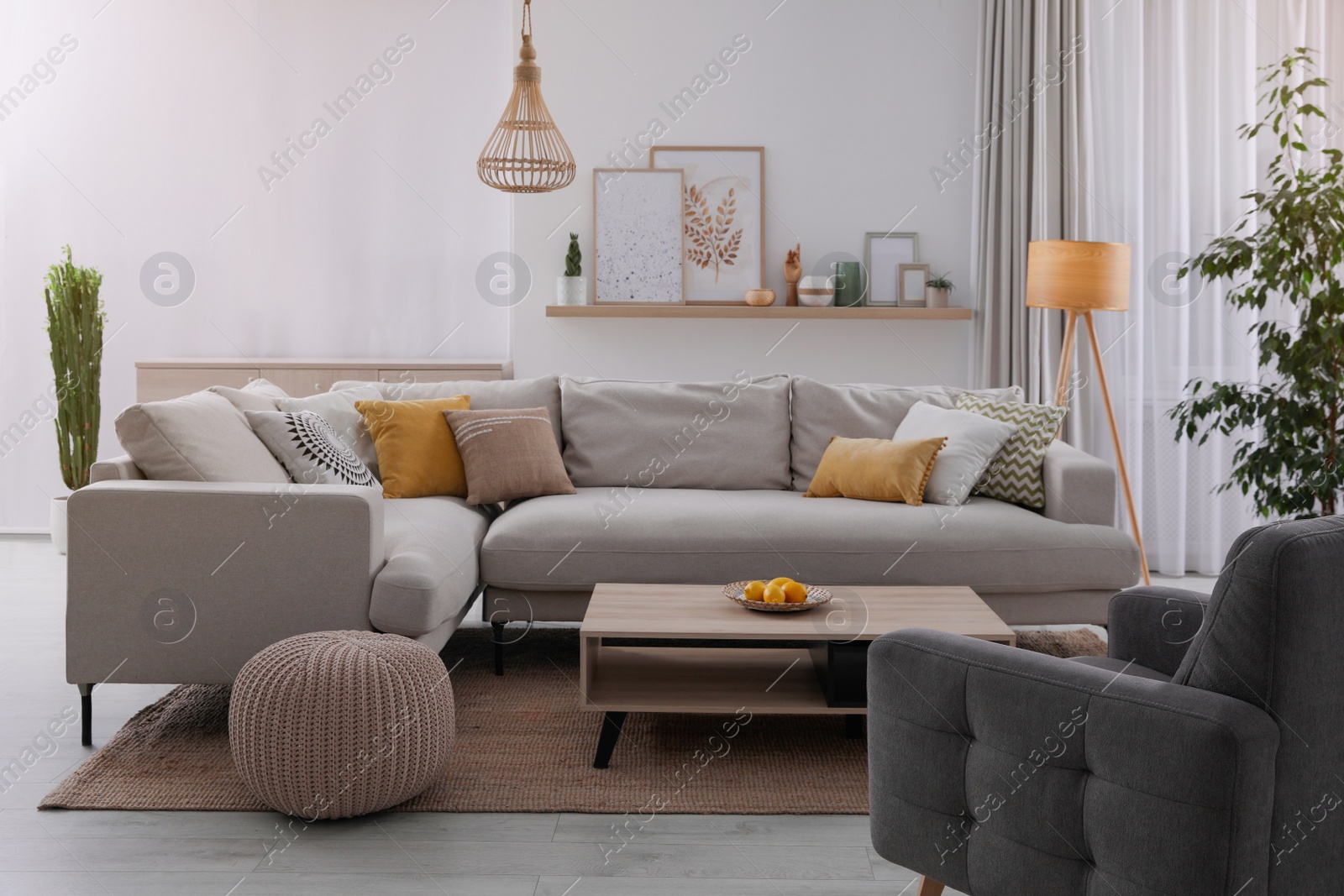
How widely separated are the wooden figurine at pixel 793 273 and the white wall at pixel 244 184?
1.41 metres

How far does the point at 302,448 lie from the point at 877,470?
1.78m

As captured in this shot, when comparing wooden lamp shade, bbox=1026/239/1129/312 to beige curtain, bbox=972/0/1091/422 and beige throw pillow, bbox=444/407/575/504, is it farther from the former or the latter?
beige throw pillow, bbox=444/407/575/504

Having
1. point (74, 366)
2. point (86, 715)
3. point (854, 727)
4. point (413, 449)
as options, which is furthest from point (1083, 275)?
point (74, 366)

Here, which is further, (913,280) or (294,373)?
(913,280)

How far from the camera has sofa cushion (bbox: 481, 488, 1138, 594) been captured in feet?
10.3

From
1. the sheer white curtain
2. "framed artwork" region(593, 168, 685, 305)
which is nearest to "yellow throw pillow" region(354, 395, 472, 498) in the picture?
"framed artwork" region(593, 168, 685, 305)

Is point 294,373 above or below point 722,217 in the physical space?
below

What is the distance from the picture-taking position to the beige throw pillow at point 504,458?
350 cm

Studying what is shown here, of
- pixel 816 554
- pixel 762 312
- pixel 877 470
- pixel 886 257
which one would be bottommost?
pixel 816 554

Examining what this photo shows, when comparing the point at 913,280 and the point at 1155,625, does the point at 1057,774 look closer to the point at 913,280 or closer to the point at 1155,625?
the point at 1155,625

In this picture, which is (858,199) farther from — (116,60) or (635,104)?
(116,60)

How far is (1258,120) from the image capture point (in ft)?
14.8

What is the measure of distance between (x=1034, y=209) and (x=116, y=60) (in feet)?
14.5

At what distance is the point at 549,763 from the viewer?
2.52m
